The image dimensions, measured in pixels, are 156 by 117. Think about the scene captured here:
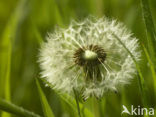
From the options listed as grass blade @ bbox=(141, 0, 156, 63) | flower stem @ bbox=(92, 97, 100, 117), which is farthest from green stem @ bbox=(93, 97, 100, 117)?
grass blade @ bbox=(141, 0, 156, 63)

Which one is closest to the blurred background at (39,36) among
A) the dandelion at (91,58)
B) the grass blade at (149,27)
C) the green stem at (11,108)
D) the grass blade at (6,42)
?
the grass blade at (6,42)

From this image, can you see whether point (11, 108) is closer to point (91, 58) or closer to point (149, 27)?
point (91, 58)

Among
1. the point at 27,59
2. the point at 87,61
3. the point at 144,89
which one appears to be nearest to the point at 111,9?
the point at 27,59

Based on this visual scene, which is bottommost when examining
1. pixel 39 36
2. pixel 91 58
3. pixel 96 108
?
pixel 96 108

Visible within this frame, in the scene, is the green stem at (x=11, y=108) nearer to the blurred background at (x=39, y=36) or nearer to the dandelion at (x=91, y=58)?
the dandelion at (x=91, y=58)

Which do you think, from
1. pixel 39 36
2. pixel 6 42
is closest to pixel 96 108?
pixel 39 36

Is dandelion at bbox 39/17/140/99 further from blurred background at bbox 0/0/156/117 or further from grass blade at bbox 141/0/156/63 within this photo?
blurred background at bbox 0/0/156/117
